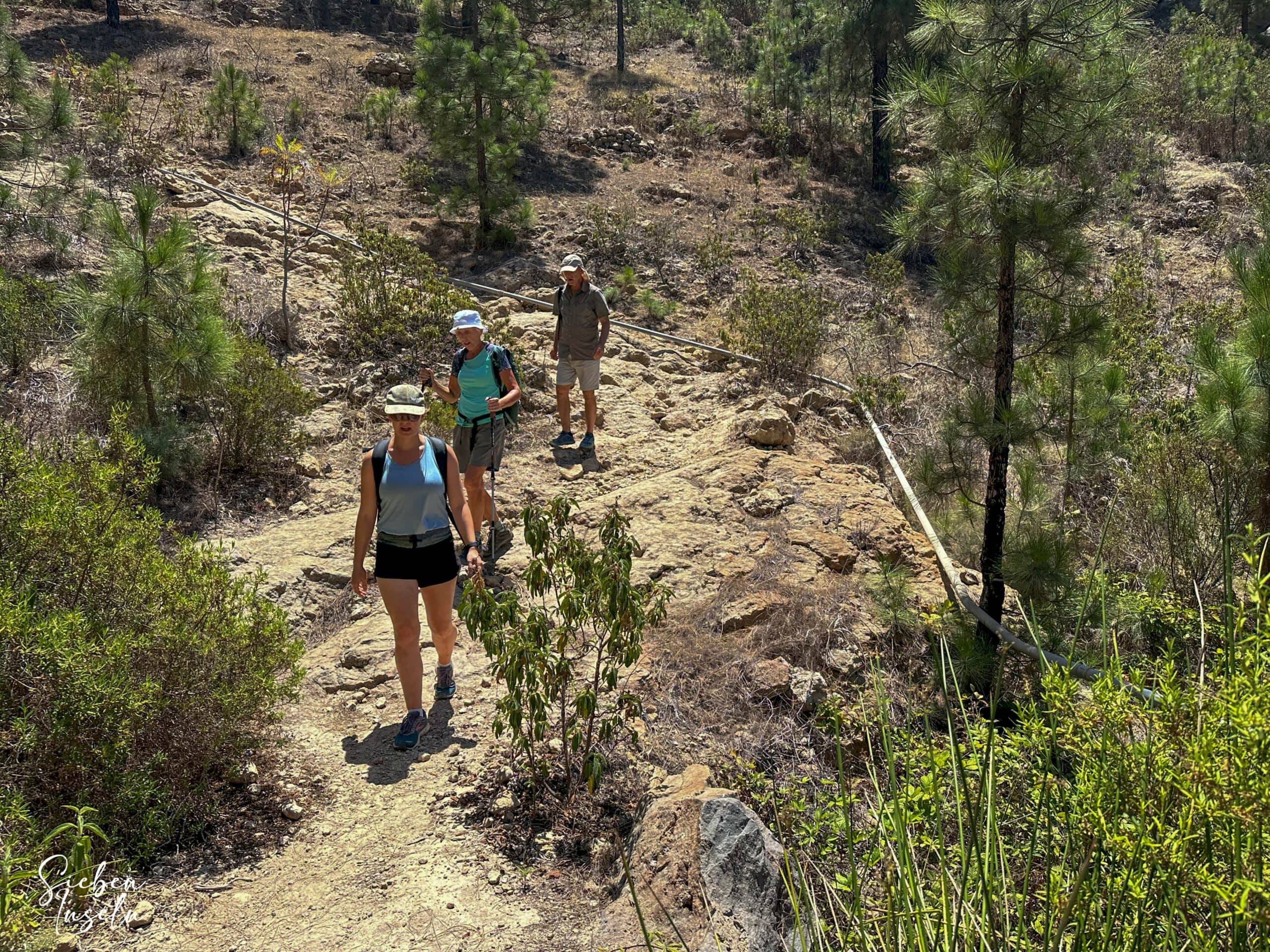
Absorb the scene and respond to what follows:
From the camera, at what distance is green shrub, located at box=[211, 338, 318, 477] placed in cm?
705

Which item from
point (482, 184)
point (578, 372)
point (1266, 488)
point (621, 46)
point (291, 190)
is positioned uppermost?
point (621, 46)

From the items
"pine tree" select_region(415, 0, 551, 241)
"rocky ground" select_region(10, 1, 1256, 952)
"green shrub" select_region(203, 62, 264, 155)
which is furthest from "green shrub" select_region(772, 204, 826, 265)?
"green shrub" select_region(203, 62, 264, 155)

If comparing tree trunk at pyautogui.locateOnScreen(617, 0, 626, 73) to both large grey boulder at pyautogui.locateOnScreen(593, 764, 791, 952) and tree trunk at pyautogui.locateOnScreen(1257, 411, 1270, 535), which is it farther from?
large grey boulder at pyautogui.locateOnScreen(593, 764, 791, 952)

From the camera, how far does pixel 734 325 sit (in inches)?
391

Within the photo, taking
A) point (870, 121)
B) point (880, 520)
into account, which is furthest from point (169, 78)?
point (880, 520)

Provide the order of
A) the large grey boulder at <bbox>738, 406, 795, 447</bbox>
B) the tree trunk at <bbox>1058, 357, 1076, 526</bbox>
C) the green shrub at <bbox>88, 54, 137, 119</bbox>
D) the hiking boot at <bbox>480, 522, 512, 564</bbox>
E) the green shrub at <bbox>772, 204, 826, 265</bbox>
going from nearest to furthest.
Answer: the tree trunk at <bbox>1058, 357, 1076, 526</bbox>, the hiking boot at <bbox>480, 522, 512, 564</bbox>, the large grey boulder at <bbox>738, 406, 795, 447</bbox>, the green shrub at <bbox>88, 54, 137, 119</bbox>, the green shrub at <bbox>772, 204, 826, 265</bbox>

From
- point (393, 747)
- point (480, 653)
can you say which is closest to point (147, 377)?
point (480, 653)

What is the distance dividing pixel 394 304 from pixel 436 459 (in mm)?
5214

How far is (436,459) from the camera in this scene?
4.22 meters

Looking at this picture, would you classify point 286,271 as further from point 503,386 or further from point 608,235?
point 503,386

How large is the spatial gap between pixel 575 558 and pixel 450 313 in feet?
19.0

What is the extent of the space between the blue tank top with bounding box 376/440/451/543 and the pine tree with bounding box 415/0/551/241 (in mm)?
8057

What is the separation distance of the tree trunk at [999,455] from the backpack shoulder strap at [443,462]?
297 cm

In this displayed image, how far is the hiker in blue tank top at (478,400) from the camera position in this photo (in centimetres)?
574
